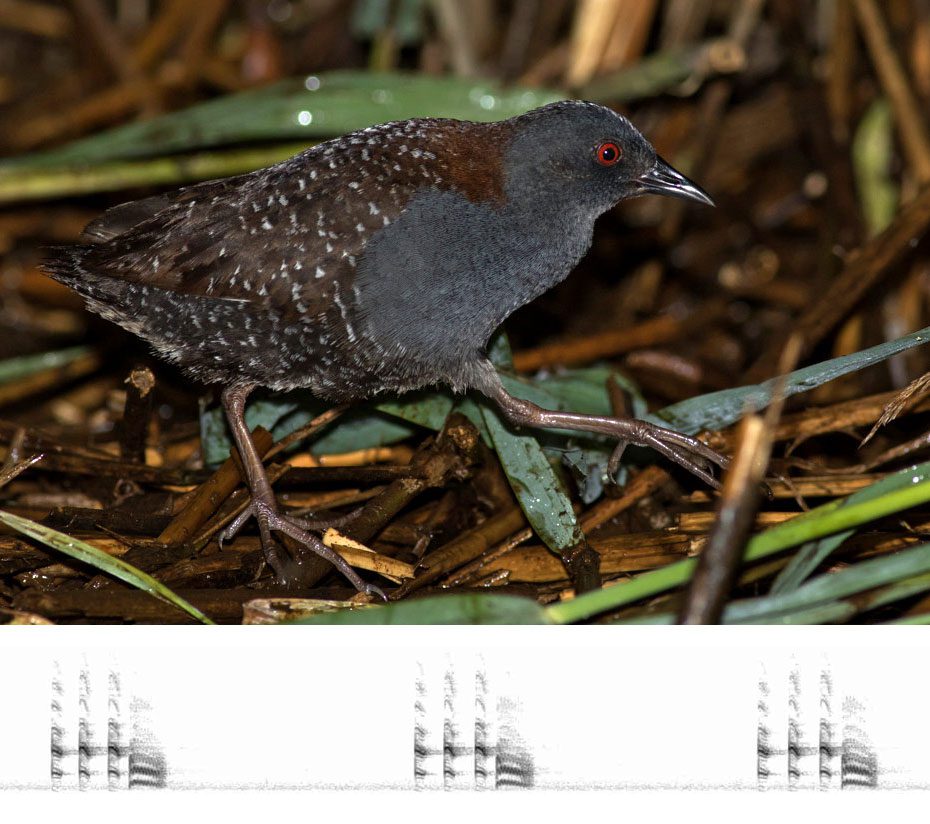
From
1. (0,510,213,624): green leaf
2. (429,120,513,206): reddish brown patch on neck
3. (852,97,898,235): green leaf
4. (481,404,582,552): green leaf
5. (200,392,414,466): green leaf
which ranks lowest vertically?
(0,510,213,624): green leaf

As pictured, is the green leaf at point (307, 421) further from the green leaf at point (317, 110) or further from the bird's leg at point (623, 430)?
the green leaf at point (317, 110)

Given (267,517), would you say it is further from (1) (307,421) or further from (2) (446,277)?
(2) (446,277)

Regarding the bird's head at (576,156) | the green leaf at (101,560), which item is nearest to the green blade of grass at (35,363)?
the green leaf at (101,560)

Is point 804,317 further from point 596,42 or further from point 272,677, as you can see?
point 272,677

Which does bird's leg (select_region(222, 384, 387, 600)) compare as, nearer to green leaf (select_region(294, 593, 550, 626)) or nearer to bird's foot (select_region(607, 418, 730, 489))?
green leaf (select_region(294, 593, 550, 626))

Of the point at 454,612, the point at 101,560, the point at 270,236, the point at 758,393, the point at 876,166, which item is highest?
the point at 876,166

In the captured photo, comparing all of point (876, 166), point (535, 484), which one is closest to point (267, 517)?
point (535, 484)

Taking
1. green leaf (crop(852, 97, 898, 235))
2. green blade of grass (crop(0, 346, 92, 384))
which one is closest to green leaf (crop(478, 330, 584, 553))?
green blade of grass (crop(0, 346, 92, 384))
